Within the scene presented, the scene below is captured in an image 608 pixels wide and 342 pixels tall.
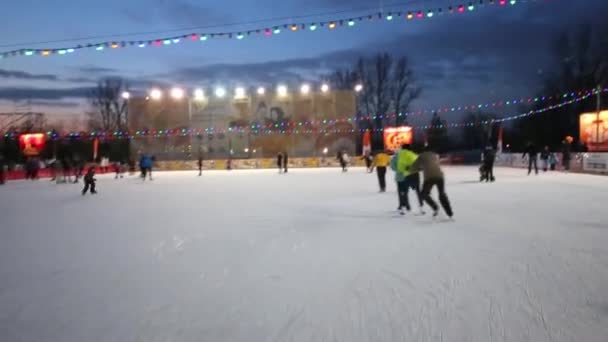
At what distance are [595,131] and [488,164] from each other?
10113 millimetres

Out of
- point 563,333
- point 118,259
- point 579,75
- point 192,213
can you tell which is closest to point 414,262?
point 563,333

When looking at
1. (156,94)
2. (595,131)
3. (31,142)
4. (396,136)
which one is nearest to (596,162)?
(595,131)

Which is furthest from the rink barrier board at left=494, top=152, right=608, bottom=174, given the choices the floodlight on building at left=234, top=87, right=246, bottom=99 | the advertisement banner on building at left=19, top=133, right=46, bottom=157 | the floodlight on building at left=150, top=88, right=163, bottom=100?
the advertisement banner on building at left=19, top=133, right=46, bottom=157

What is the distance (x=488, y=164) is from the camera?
15297 mm

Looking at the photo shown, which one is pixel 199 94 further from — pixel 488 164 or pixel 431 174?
pixel 431 174

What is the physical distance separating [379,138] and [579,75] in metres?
16.2

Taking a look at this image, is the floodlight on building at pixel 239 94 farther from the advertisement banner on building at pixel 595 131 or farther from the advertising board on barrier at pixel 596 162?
the advertising board on barrier at pixel 596 162

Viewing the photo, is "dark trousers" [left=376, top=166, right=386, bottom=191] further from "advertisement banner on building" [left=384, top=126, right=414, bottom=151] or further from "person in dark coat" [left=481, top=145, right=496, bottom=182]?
"advertisement banner on building" [left=384, top=126, right=414, bottom=151]

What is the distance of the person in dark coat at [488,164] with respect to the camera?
14.9m

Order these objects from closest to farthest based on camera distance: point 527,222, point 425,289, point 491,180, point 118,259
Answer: point 425,289
point 118,259
point 527,222
point 491,180

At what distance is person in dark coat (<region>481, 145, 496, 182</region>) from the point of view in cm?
1490

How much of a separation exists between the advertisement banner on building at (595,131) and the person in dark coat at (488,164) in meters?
8.94

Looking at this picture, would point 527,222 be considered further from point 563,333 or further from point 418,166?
point 563,333

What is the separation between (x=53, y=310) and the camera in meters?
3.37
